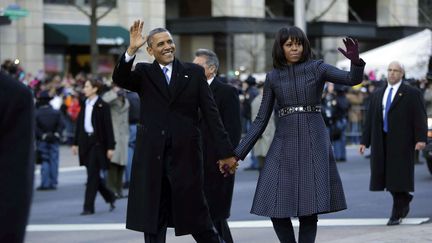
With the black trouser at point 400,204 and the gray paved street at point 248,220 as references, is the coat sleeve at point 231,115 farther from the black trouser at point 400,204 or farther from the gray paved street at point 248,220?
the black trouser at point 400,204

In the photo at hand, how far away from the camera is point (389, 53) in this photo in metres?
30.9

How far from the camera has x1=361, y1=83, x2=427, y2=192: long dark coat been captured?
10.8 meters

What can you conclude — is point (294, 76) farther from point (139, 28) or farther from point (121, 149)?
point (121, 149)

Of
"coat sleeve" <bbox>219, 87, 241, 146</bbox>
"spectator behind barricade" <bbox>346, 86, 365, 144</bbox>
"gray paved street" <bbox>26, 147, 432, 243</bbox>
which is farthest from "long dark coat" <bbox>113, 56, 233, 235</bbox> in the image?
"spectator behind barricade" <bbox>346, 86, 365, 144</bbox>

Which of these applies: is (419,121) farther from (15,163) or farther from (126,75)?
(15,163)

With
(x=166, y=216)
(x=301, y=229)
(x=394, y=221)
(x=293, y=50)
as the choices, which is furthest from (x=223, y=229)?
(x=394, y=221)

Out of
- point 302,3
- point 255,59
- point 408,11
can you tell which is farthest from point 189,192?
point 408,11

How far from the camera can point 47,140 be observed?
17.0 metres

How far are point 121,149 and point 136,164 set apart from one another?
331 inches

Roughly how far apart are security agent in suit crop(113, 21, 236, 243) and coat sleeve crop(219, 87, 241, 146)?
1.49 meters

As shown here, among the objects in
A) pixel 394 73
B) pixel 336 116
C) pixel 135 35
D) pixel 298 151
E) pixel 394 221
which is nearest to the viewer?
pixel 135 35

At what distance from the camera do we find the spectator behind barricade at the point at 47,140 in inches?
666

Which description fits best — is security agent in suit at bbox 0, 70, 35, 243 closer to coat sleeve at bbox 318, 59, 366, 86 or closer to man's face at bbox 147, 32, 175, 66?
man's face at bbox 147, 32, 175, 66

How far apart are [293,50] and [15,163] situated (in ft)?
13.5
